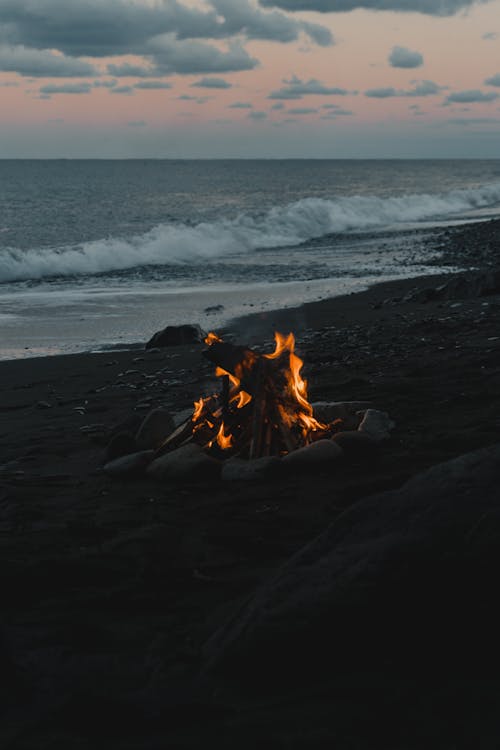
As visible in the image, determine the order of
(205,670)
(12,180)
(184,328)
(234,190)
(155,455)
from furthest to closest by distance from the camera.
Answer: (12,180), (234,190), (184,328), (155,455), (205,670)

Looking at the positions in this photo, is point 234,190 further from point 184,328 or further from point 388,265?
point 184,328

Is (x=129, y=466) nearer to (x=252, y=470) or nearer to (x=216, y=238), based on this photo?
(x=252, y=470)

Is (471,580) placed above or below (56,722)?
above

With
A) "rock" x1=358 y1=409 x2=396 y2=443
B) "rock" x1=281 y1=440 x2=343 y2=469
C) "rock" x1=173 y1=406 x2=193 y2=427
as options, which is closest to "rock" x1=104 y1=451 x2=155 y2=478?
"rock" x1=173 y1=406 x2=193 y2=427

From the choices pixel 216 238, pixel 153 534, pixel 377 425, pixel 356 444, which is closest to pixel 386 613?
pixel 153 534

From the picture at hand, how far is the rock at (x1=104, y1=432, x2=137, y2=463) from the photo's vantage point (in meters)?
7.48

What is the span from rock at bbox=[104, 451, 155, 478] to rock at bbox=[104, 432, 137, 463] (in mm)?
313

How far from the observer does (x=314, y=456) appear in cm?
680

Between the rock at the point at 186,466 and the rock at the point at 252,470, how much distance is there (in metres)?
0.13

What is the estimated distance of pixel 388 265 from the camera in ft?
85.7

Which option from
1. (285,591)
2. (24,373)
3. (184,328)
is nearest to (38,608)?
(285,591)

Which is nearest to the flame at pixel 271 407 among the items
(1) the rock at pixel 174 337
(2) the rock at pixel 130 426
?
(2) the rock at pixel 130 426

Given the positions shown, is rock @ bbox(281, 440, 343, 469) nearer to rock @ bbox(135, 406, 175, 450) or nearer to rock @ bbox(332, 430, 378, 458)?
rock @ bbox(332, 430, 378, 458)

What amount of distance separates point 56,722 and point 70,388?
25.1ft
